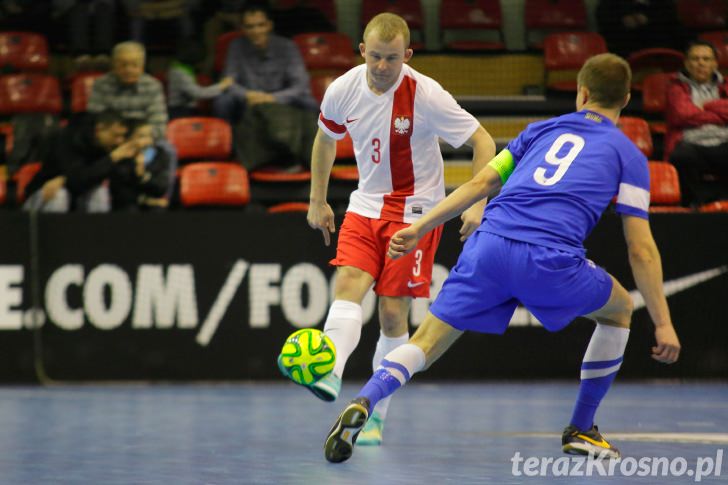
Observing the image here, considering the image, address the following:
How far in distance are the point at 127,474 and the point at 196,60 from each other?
268 inches

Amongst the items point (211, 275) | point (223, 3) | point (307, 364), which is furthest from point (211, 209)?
point (307, 364)

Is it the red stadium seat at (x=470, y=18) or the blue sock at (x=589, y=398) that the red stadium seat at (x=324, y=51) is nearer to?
the red stadium seat at (x=470, y=18)

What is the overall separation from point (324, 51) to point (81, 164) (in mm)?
3179

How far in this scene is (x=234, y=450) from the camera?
5711 millimetres

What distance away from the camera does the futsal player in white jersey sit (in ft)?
19.4

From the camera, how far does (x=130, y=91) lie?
9805mm

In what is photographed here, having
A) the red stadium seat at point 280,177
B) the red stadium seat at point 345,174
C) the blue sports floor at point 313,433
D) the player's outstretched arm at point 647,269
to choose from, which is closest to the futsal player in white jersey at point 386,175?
the blue sports floor at point 313,433

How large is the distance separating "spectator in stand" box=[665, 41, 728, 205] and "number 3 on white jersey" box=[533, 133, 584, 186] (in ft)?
16.0

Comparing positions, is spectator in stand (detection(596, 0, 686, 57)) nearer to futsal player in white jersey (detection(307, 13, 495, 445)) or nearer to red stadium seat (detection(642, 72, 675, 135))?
red stadium seat (detection(642, 72, 675, 135))

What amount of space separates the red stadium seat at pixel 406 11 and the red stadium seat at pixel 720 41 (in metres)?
2.83

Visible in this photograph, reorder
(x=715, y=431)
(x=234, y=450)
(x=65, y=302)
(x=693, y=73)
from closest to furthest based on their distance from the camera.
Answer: (x=234, y=450), (x=715, y=431), (x=65, y=302), (x=693, y=73)

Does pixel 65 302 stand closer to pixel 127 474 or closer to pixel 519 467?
pixel 127 474

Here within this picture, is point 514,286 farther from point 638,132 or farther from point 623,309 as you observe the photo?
point 638,132

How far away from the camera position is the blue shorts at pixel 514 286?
16.1 feet
